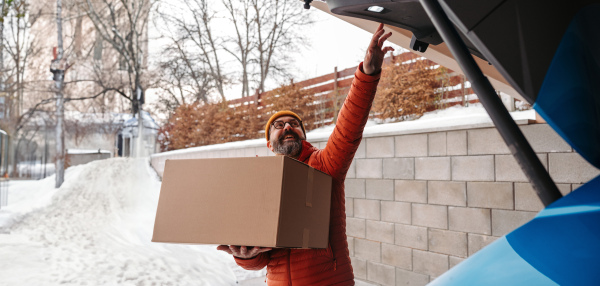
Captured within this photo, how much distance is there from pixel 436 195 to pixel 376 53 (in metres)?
1.78

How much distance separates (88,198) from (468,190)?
1009 centimetres

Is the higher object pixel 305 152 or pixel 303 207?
pixel 305 152

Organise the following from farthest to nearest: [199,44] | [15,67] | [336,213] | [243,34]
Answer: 1. [199,44]
2. [243,34]
3. [15,67]
4. [336,213]

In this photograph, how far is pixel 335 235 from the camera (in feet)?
5.48

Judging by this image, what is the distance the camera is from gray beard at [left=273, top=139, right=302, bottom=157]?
1.79 m

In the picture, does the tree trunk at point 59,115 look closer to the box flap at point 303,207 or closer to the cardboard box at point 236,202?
the cardboard box at point 236,202

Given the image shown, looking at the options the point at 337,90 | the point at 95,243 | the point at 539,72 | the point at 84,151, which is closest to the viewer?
the point at 539,72

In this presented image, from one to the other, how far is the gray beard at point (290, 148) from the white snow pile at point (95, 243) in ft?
8.72

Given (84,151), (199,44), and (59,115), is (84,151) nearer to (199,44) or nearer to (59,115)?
(59,115)

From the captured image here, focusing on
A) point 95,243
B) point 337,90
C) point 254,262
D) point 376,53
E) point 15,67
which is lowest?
point 95,243

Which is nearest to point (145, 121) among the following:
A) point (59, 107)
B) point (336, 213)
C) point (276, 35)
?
point (59, 107)

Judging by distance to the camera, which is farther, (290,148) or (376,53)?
(290,148)

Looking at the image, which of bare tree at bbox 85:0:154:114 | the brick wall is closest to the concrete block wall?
the brick wall

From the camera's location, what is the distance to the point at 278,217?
1.15 meters
